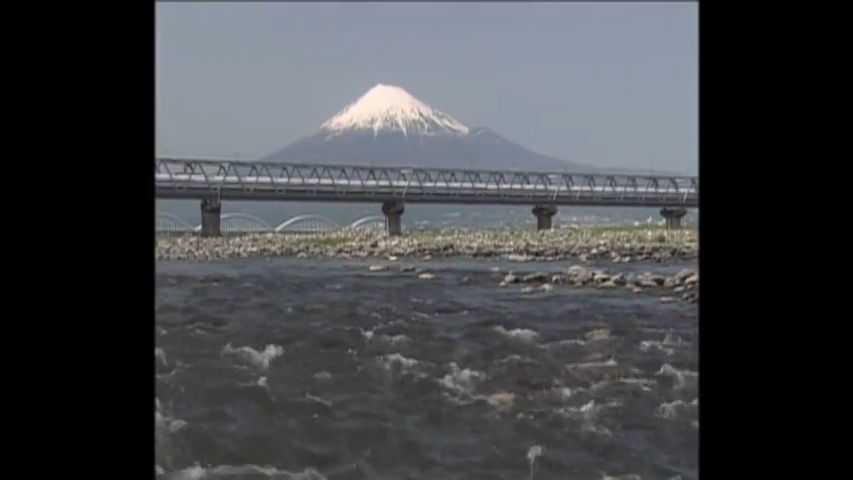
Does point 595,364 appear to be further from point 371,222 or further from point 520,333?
point 371,222

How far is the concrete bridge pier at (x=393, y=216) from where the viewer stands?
5.25 m

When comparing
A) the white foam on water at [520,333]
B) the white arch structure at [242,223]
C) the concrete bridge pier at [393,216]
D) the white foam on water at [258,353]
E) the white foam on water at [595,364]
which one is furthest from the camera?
the concrete bridge pier at [393,216]

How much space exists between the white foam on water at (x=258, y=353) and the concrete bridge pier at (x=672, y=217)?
8.05ft

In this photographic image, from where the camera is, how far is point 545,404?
12.2ft

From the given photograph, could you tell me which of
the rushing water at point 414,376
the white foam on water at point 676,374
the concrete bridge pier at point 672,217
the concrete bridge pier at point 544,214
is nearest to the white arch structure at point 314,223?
the rushing water at point 414,376

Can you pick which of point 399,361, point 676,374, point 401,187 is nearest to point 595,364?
point 676,374

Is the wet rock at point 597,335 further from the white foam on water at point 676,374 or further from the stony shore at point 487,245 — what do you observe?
the stony shore at point 487,245

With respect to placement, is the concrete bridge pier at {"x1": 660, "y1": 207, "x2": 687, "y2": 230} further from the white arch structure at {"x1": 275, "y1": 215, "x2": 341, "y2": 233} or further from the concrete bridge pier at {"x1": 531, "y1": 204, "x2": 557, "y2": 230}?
the white arch structure at {"x1": 275, "y1": 215, "x2": 341, "y2": 233}

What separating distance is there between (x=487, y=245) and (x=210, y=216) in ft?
5.97

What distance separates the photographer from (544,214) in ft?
18.1

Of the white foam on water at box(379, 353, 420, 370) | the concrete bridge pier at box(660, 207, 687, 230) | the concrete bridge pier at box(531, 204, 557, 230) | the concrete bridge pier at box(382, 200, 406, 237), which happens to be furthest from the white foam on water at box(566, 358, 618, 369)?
the concrete bridge pier at box(382, 200, 406, 237)
